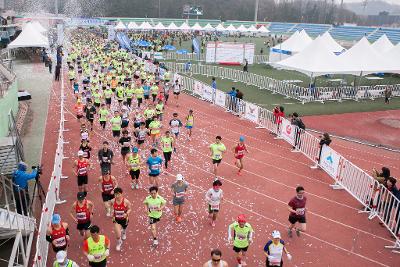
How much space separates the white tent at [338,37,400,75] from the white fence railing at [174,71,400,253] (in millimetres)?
10339

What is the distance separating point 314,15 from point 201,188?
423 feet

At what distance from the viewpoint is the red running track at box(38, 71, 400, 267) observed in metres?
8.71

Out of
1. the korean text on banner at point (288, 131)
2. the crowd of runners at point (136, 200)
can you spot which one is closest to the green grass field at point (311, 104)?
the korean text on banner at point (288, 131)

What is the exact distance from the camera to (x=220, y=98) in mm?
22438

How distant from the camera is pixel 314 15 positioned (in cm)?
12700

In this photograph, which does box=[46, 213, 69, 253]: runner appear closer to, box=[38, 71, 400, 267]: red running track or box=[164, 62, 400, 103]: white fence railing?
box=[38, 71, 400, 267]: red running track

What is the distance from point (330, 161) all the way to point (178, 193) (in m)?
6.38

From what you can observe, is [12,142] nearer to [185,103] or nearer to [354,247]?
[354,247]

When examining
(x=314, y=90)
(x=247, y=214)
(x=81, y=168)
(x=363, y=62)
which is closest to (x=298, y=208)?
(x=247, y=214)

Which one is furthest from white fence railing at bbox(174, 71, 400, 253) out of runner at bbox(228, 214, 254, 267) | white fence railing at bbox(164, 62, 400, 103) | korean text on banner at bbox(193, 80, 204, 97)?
white fence railing at bbox(164, 62, 400, 103)

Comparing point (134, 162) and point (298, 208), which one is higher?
point (134, 162)

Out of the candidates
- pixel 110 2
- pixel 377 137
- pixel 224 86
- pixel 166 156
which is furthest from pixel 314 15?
pixel 166 156

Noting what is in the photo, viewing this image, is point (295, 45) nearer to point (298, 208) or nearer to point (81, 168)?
point (298, 208)

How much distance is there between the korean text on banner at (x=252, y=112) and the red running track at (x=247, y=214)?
2.56m
